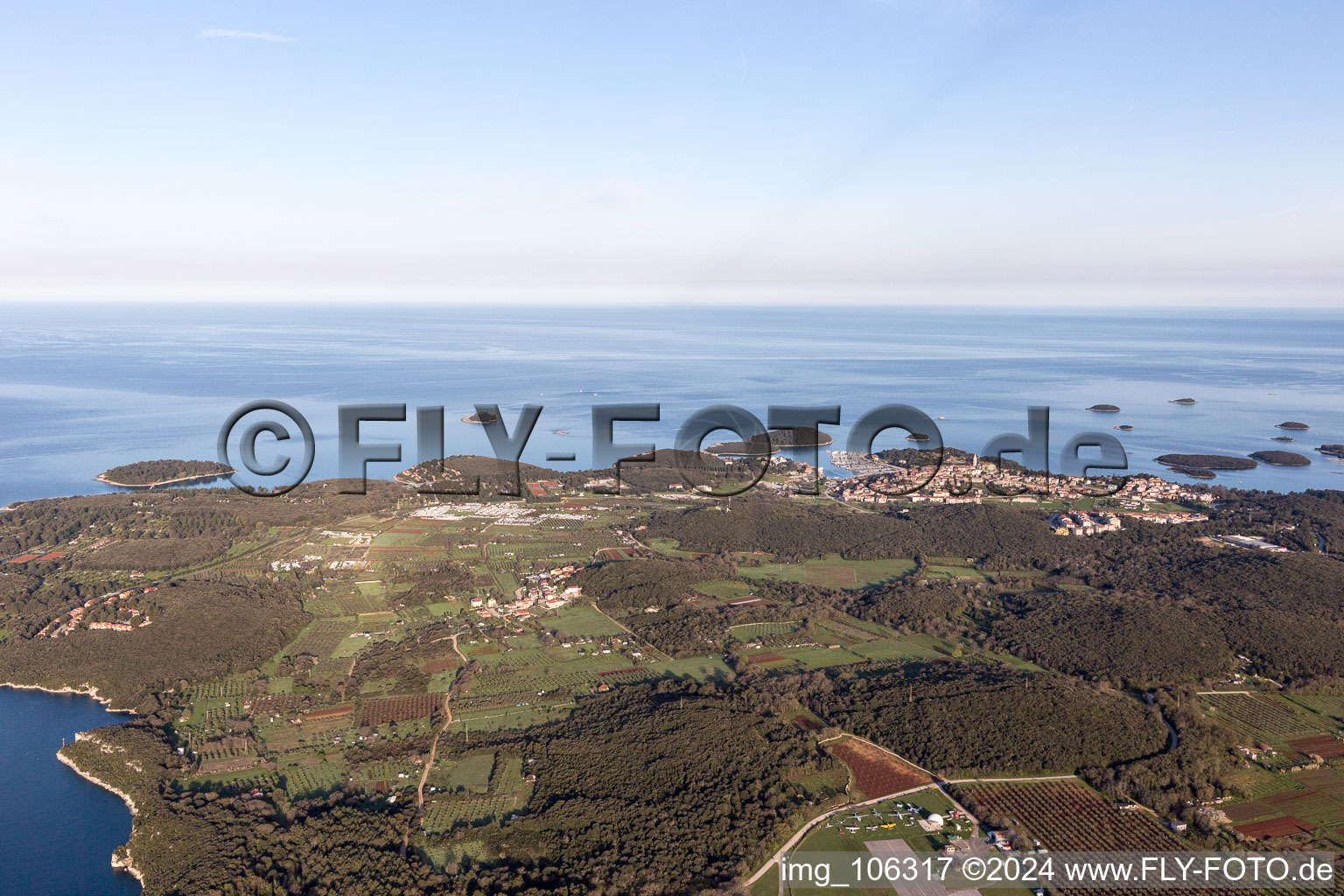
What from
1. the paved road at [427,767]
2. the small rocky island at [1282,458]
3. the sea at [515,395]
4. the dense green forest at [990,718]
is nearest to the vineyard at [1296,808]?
the dense green forest at [990,718]

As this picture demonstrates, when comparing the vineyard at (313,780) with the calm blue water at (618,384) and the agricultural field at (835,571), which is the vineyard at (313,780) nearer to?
the agricultural field at (835,571)

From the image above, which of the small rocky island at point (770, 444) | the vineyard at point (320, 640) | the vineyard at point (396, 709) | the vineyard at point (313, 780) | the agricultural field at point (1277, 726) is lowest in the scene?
the vineyard at point (313, 780)

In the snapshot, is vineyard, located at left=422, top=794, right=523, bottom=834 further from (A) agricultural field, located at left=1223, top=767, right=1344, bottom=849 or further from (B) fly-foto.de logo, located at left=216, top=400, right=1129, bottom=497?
(B) fly-foto.de logo, located at left=216, top=400, right=1129, bottom=497

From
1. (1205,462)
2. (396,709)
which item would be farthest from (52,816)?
(1205,462)

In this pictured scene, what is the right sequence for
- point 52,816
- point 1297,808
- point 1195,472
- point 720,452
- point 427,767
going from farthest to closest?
point 720,452, point 1195,472, point 427,767, point 52,816, point 1297,808

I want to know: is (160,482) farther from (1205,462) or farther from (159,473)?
(1205,462)
